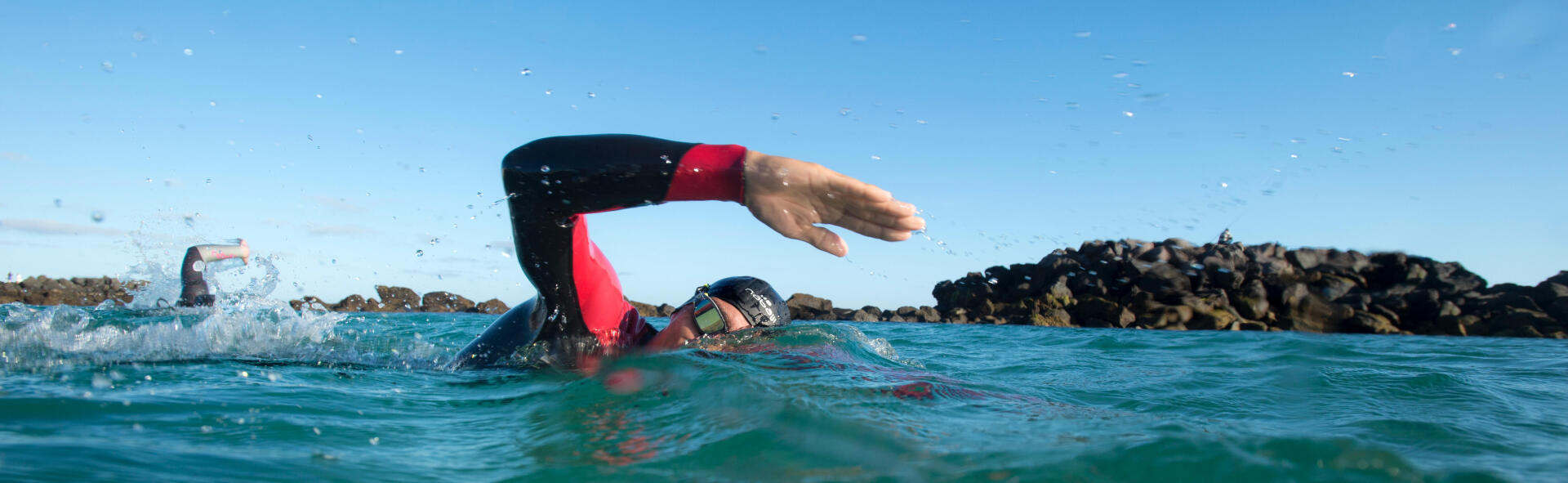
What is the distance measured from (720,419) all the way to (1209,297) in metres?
18.5

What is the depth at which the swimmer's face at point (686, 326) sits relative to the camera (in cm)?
411

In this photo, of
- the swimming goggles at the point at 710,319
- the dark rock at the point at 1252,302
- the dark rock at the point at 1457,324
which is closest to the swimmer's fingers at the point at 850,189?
the swimming goggles at the point at 710,319

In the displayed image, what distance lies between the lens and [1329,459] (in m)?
1.85

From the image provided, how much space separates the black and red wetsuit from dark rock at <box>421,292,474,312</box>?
1739 centimetres

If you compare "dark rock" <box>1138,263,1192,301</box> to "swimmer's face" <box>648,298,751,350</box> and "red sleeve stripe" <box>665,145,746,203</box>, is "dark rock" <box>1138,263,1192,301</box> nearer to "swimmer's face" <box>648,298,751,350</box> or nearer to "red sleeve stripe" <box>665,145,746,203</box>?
"swimmer's face" <box>648,298,751,350</box>

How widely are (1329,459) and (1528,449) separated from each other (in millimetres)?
1224

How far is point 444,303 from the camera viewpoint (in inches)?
805

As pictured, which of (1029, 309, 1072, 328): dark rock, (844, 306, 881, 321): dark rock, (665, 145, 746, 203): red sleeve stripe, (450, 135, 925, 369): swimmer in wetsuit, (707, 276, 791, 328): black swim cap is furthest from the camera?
(844, 306, 881, 321): dark rock

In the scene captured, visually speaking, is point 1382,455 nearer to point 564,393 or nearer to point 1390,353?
point 564,393

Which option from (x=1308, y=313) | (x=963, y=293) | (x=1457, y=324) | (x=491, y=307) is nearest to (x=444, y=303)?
(x=491, y=307)

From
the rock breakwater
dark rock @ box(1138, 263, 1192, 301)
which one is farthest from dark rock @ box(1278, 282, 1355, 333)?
dark rock @ box(1138, 263, 1192, 301)

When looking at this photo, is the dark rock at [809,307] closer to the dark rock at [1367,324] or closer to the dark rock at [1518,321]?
the dark rock at [1367,324]

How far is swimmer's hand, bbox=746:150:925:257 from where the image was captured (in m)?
2.32

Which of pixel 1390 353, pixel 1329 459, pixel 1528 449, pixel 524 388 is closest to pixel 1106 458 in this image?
pixel 1329 459
